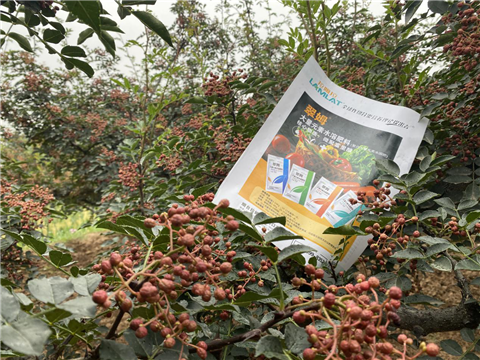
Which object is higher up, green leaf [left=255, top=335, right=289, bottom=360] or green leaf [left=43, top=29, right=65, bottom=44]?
green leaf [left=43, top=29, right=65, bottom=44]

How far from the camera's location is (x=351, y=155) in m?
0.89

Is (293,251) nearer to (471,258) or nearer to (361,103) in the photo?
(471,258)

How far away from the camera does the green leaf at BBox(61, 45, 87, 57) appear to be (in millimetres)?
757

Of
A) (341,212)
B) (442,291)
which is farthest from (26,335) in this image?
(442,291)

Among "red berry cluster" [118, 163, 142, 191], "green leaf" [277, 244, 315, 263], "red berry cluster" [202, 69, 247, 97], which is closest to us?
"green leaf" [277, 244, 315, 263]

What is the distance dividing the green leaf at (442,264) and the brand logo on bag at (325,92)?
0.54 metres

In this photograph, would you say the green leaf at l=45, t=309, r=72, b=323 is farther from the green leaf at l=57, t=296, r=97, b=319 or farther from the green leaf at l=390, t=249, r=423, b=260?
the green leaf at l=390, t=249, r=423, b=260

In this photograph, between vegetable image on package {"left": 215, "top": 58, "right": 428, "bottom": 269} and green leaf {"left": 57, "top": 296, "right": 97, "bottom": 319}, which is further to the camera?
vegetable image on package {"left": 215, "top": 58, "right": 428, "bottom": 269}

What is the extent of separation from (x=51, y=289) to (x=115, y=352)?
0.11 meters

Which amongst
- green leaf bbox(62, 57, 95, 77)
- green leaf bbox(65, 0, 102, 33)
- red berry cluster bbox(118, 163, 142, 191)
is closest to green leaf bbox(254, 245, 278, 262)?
green leaf bbox(65, 0, 102, 33)

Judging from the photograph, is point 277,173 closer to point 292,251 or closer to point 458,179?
point 292,251

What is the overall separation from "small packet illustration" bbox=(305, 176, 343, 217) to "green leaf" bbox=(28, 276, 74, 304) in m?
0.59

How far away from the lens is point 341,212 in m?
0.81

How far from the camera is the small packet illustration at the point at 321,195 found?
0.82m
